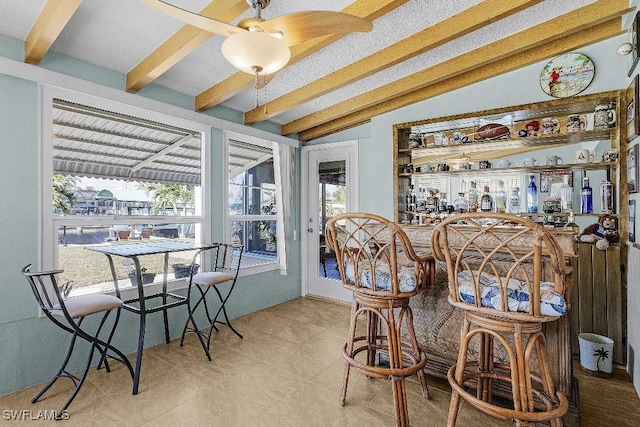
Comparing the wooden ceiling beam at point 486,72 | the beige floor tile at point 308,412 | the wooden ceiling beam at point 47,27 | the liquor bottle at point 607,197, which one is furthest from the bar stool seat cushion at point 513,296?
the wooden ceiling beam at point 47,27

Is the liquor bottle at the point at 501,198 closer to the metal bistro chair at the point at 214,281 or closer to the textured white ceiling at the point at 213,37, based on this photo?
the textured white ceiling at the point at 213,37

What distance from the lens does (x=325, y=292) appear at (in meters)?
4.66

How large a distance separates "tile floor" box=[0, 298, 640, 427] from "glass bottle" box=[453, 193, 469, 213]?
5.47 ft

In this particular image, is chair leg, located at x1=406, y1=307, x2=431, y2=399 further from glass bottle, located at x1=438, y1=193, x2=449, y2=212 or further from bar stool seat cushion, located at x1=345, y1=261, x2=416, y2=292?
glass bottle, located at x1=438, y1=193, x2=449, y2=212

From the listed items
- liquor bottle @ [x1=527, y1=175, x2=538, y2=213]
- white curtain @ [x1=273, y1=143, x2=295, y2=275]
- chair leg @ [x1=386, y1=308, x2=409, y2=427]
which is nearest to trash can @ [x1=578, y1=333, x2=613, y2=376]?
liquor bottle @ [x1=527, y1=175, x2=538, y2=213]

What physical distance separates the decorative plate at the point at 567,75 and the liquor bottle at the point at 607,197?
821mm

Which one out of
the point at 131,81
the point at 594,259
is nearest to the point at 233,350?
the point at 131,81

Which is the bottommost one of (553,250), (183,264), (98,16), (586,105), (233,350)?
(233,350)

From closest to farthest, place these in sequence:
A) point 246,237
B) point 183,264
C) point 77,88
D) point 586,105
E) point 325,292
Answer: point 77,88, point 586,105, point 183,264, point 246,237, point 325,292

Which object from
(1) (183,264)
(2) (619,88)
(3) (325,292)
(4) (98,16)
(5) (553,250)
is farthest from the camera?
(3) (325,292)

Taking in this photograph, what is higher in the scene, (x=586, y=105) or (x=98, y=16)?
(x=98, y=16)

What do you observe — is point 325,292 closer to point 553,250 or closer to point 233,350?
point 233,350

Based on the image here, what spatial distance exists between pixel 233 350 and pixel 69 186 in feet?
6.10

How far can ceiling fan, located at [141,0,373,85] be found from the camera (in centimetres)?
147
